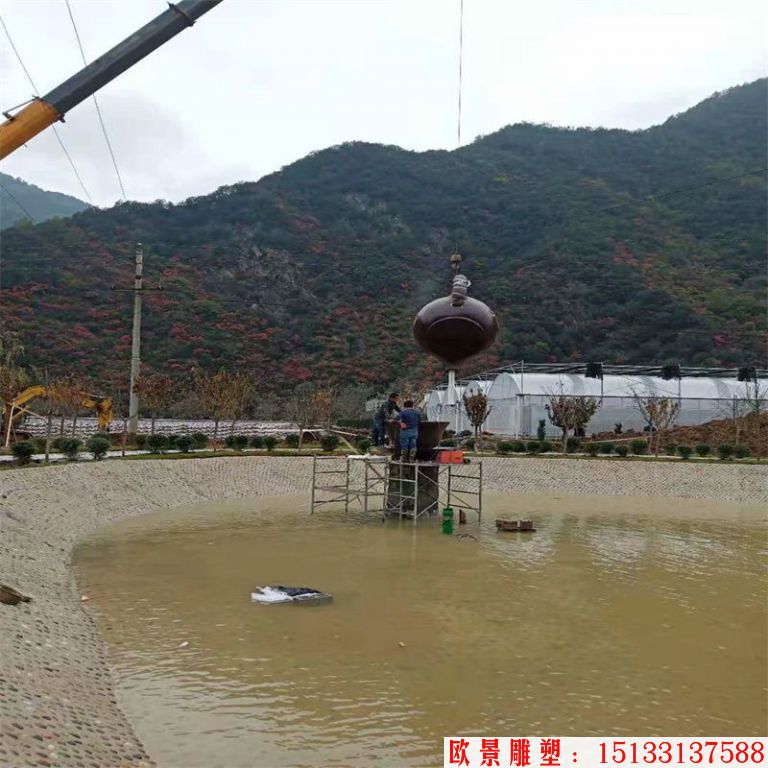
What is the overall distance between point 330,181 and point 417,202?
41.2 feet

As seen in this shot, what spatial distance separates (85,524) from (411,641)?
33.8ft

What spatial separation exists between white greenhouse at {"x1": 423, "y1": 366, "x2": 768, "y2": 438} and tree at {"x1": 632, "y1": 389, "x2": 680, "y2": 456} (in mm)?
373

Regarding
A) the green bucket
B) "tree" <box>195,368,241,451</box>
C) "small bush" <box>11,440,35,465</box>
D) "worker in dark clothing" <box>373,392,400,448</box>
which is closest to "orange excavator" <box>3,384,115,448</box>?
"tree" <box>195,368,241,451</box>

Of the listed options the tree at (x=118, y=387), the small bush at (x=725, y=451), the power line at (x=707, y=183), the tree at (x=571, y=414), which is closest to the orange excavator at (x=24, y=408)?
the tree at (x=118, y=387)

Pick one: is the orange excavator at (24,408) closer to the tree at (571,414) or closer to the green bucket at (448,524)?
the green bucket at (448,524)

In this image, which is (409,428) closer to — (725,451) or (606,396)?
(725,451)

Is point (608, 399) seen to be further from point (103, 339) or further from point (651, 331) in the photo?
point (103, 339)

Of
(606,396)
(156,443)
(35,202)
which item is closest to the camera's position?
(156,443)

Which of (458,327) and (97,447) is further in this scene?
(97,447)

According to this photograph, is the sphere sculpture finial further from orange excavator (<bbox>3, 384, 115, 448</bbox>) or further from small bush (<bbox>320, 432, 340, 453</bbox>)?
orange excavator (<bbox>3, 384, 115, 448</bbox>)

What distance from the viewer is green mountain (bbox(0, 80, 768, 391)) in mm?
58406

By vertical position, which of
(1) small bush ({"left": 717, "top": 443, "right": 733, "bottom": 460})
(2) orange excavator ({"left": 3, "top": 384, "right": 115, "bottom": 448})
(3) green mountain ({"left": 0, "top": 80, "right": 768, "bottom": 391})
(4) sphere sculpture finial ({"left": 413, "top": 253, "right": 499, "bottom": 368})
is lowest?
(1) small bush ({"left": 717, "top": 443, "right": 733, "bottom": 460})

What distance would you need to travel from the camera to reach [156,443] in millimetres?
26031

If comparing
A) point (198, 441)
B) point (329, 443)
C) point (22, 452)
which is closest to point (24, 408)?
point (198, 441)
